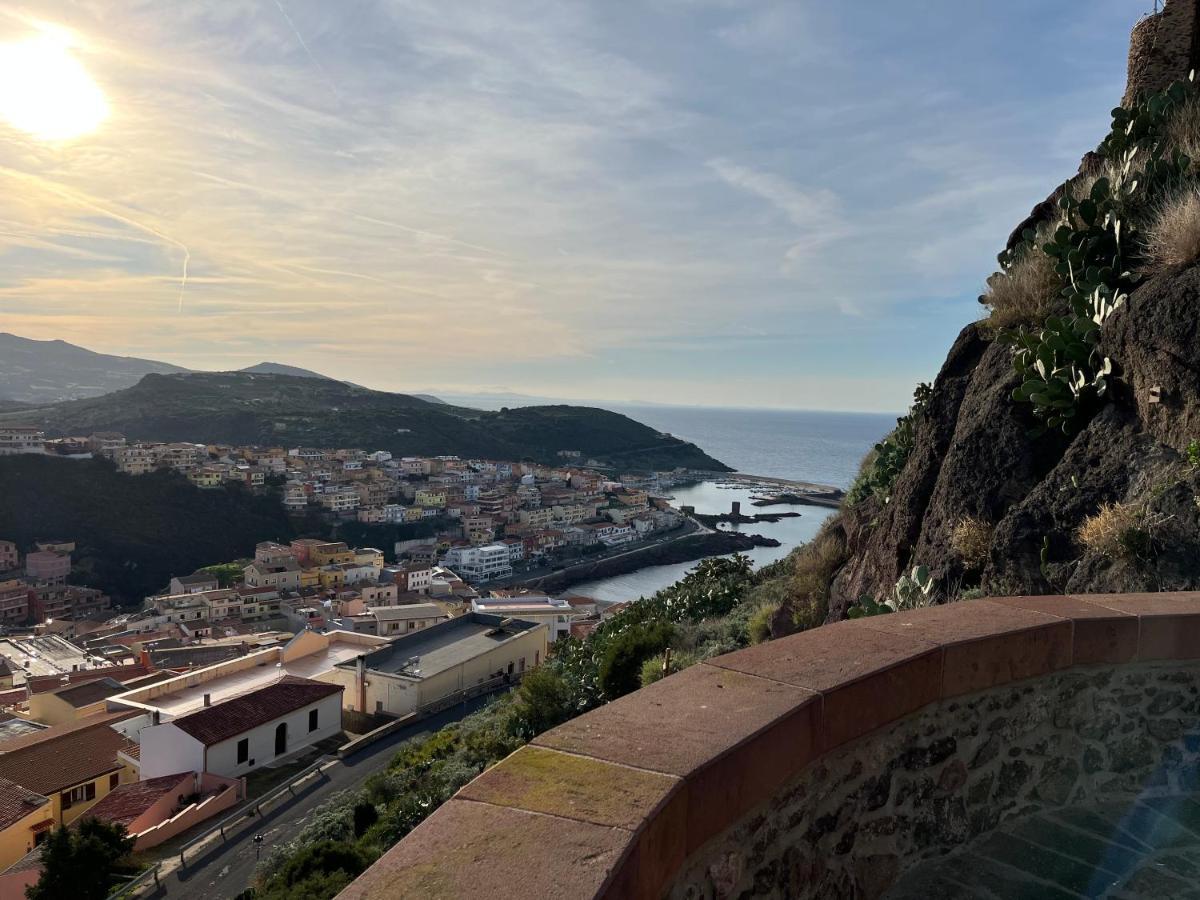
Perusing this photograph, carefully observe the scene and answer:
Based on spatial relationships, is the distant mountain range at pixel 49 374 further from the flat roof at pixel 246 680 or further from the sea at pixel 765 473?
the flat roof at pixel 246 680

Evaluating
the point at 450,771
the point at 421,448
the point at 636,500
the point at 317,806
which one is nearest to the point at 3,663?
the point at 317,806

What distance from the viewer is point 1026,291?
235 inches

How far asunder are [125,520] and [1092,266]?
218ft

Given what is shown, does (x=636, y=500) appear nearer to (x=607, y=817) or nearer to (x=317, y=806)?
(x=317, y=806)

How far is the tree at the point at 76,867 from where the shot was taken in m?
12.3

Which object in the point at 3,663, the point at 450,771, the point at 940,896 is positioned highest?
the point at 940,896

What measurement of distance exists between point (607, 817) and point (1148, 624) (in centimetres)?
201

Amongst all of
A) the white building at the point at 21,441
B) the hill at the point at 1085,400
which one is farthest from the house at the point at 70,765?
the white building at the point at 21,441

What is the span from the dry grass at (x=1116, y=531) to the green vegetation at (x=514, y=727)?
3.78 metres

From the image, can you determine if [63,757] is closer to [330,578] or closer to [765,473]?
[330,578]

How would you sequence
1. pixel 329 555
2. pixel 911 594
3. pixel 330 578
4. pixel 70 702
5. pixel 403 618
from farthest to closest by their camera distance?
pixel 329 555
pixel 330 578
pixel 403 618
pixel 70 702
pixel 911 594

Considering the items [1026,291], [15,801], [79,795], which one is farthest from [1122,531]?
[79,795]

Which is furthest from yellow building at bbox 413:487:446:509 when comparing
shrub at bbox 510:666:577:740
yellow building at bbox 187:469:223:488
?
shrub at bbox 510:666:577:740

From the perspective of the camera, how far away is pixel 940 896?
2.06 m
